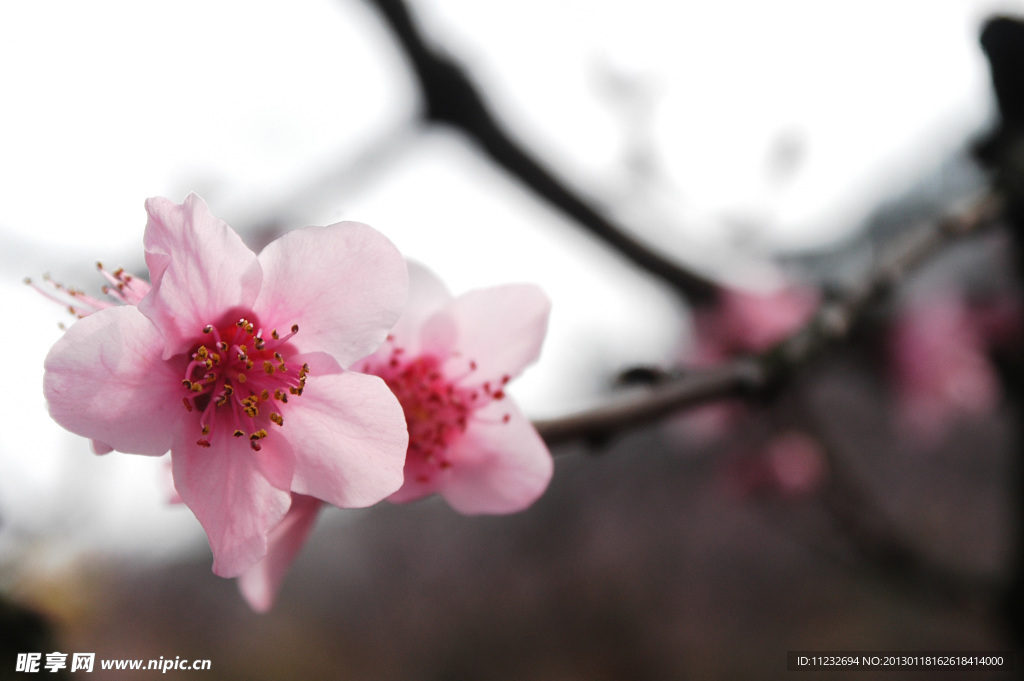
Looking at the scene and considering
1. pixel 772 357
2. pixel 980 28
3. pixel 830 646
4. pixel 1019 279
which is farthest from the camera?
pixel 830 646

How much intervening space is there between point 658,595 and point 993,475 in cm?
363

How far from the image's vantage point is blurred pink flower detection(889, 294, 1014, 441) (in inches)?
62.9

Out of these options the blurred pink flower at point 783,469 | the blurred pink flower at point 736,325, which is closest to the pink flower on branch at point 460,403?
the blurred pink flower at point 736,325

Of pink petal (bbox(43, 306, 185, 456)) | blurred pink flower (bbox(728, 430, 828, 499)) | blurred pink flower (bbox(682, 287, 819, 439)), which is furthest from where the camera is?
blurred pink flower (bbox(728, 430, 828, 499))

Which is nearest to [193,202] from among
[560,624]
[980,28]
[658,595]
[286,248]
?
[286,248]

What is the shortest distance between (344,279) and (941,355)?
175cm

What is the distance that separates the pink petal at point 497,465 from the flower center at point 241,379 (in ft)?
0.50

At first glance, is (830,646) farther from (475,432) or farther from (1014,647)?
(475,432)

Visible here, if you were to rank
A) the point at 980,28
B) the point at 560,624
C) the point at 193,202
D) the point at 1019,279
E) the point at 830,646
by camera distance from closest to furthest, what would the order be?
the point at 193,202 → the point at 980,28 → the point at 1019,279 → the point at 830,646 → the point at 560,624

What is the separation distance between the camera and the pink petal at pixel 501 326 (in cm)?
51

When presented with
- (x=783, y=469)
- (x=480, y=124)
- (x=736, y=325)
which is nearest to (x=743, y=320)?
(x=736, y=325)

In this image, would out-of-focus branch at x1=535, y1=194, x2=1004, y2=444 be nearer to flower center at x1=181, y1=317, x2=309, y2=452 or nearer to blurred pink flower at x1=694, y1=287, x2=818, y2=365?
→ flower center at x1=181, y1=317, x2=309, y2=452

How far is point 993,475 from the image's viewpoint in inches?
234

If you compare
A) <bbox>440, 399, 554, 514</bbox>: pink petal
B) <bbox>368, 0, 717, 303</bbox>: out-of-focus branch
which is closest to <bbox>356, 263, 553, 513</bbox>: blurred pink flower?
<bbox>440, 399, 554, 514</bbox>: pink petal
